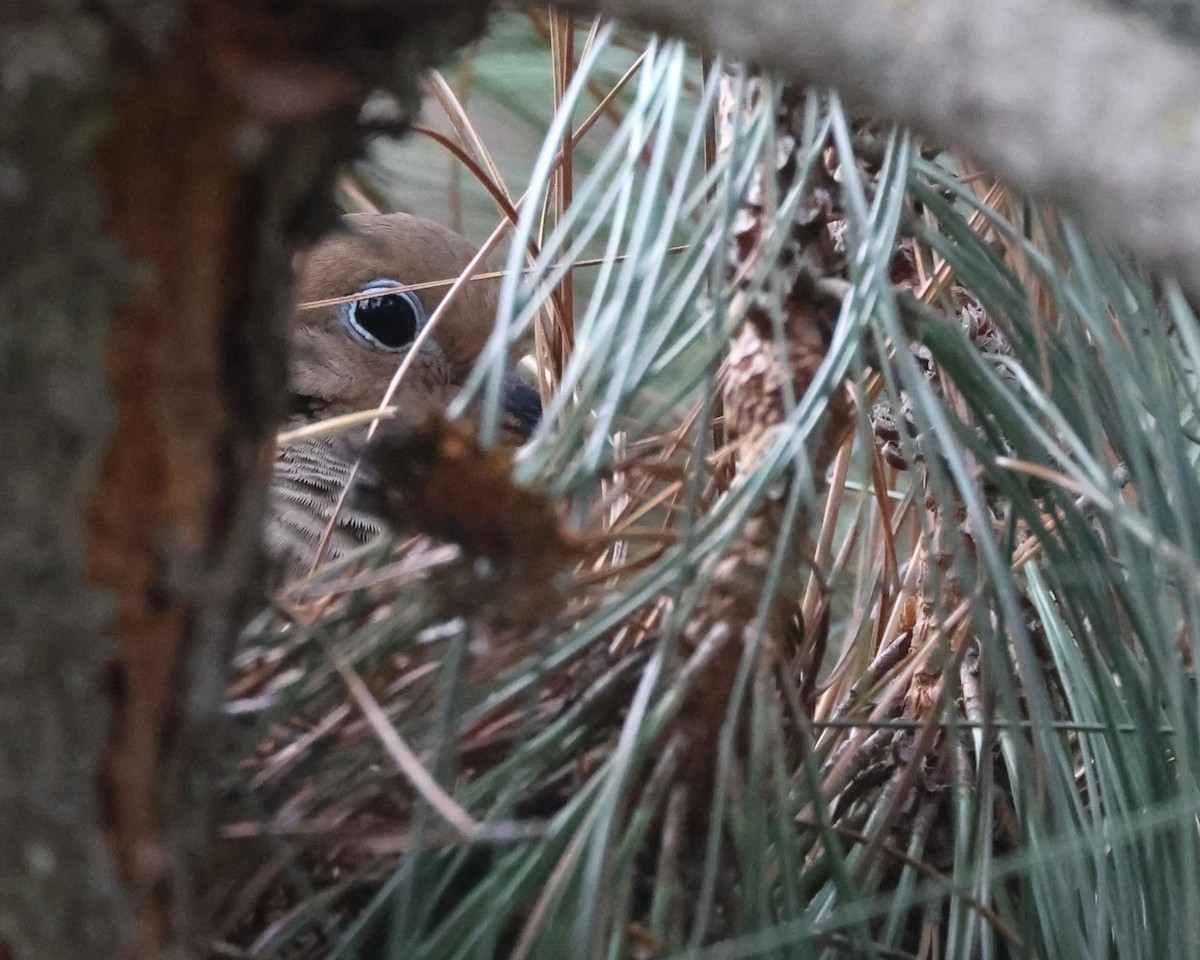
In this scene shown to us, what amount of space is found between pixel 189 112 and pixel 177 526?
4.4 inches

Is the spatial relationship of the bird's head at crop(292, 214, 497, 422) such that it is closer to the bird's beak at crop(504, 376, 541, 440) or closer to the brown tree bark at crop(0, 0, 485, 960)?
the bird's beak at crop(504, 376, 541, 440)

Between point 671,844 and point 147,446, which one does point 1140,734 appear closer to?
point 671,844

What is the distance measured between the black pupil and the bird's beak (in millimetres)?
330

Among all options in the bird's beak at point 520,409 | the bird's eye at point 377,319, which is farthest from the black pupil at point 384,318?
the bird's beak at point 520,409

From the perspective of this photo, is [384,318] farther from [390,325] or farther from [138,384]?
[138,384]

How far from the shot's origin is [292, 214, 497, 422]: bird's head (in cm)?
185

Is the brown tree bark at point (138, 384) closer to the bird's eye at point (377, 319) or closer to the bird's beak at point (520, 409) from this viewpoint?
the bird's beak at point (520, 409)

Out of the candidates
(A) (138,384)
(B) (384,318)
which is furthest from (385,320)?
(A) (138,384)

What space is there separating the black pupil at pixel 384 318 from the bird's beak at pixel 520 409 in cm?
33

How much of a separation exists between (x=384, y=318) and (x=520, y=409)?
1.26ft

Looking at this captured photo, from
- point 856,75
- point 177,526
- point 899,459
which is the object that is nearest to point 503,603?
point 177,526

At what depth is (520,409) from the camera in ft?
5.58

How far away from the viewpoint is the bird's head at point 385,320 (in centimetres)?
185

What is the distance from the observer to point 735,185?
522 millimetres
